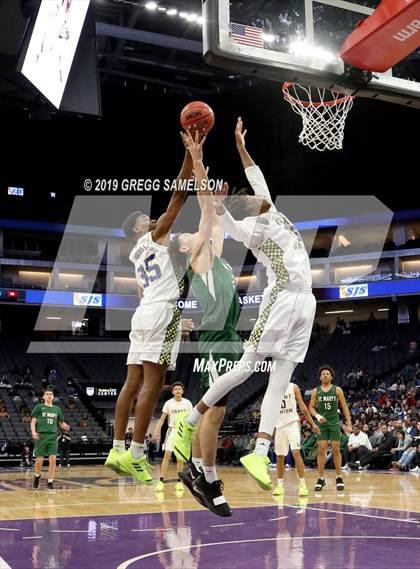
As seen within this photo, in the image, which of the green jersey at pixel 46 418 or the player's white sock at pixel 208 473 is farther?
the green jersey at pixel 46 418

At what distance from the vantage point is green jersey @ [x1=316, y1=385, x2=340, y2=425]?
40.2 ft

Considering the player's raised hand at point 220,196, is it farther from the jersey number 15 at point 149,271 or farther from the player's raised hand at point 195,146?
the jersey number 15 at point 149,271

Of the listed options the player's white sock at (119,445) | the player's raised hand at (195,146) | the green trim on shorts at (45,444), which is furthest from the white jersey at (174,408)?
the player's raised hand at (195,146)

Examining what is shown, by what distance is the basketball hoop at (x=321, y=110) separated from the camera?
8125 mm

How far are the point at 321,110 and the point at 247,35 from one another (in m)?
3.54

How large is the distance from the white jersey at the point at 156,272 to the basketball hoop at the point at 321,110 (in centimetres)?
358

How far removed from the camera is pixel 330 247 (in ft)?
119

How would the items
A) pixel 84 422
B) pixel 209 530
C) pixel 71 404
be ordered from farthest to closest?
pixel 71 404 → pixel 84 422 → pixel 209 530

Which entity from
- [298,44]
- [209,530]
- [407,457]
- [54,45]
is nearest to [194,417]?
[298,44]

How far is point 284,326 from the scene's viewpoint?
14.6 ft

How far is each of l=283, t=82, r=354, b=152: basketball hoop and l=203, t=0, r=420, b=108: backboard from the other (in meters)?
2.14

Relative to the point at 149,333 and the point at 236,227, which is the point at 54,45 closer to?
the point at 149,333

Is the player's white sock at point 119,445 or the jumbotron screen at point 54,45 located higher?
the jumbotron screen at point 54,45

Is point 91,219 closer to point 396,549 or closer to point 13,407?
point 13,407
